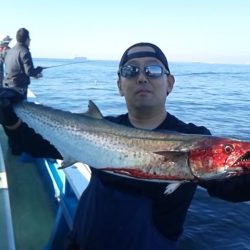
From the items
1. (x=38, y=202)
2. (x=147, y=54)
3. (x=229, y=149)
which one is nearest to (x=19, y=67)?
(x=38, y=202)

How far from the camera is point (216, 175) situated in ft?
8.00

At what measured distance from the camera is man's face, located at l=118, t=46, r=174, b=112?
3.13 metres

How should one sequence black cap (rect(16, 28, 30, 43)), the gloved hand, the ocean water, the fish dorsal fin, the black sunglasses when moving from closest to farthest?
1. the fish dorsal fin
2. the black sunglasses
3. the gloved hand
4. the ocean water
5. black cap (rect(16, 28, 30, 43))

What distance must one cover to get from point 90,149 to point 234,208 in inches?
279

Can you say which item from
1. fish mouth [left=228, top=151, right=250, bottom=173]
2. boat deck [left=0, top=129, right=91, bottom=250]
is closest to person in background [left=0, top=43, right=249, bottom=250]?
fish mouth [left=228, top=151, right=250, bottom=173]

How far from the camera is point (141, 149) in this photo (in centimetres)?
265

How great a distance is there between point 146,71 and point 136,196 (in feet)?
3.30

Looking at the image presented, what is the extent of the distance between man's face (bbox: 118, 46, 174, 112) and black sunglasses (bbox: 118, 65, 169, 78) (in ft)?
0.06

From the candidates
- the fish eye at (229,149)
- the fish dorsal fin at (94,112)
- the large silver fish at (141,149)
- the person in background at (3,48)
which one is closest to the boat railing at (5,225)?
the large silver fish at (141,149)

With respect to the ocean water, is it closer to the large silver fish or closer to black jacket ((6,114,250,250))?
black jacket ((6,114,250,250))

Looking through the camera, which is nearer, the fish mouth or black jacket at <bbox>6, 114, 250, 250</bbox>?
the fish mouth

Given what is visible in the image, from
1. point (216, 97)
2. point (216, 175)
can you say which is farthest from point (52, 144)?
point (216, 97)

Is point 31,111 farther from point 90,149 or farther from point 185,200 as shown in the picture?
point 185,200

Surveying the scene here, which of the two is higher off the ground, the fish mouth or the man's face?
the man's face
